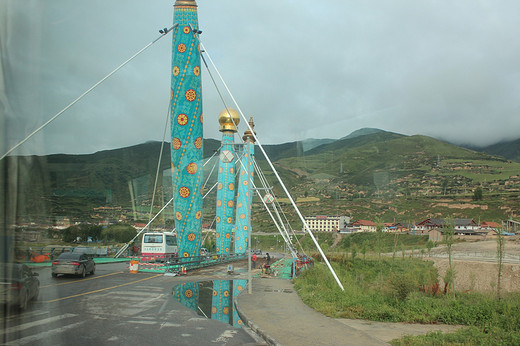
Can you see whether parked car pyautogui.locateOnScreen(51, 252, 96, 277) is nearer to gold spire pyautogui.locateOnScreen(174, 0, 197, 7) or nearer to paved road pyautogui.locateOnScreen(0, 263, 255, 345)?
paved road pyautogui.locateOnScreen(0, 263, 255, 345)

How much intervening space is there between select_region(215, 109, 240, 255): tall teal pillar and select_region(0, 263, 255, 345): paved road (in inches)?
924

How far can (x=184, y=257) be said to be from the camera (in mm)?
25250

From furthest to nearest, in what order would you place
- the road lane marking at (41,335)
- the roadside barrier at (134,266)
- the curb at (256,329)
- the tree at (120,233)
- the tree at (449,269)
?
the tree at (120,233) → the roadside barrier at (134,266) → the tree at (449,269) → the curb at (256,329) → the road lane marking at (41,335)

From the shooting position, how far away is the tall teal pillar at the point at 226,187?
127 feet

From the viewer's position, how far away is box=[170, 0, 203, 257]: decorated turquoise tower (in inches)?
1011

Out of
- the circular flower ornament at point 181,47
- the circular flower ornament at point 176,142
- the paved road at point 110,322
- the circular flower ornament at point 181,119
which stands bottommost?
the paved road at point 110,322

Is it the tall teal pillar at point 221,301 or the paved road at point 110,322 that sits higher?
the paved road at point 110,322

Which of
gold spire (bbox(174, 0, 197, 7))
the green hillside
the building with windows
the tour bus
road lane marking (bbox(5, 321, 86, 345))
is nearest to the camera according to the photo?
road lane marking (bbox(5, 321, 86, 345))

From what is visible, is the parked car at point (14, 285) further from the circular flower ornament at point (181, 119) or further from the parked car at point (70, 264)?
the circular flower ornament at point (181, 119)

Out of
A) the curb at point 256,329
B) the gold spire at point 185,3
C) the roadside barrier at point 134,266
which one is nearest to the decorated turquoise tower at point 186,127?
the gold spire at point 185,3

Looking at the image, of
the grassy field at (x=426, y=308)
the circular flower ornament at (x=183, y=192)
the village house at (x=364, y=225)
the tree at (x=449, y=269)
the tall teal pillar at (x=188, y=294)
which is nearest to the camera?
the grassy field at (x=426, y=308)

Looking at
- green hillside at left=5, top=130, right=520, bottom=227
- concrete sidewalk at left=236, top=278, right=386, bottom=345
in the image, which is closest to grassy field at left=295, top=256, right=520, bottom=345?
concrete sidewalk at left=236, top=278, right=386, bottom=345

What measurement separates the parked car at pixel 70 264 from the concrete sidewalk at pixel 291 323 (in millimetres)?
7481

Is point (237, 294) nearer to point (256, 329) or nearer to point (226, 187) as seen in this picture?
point (256, 329)
